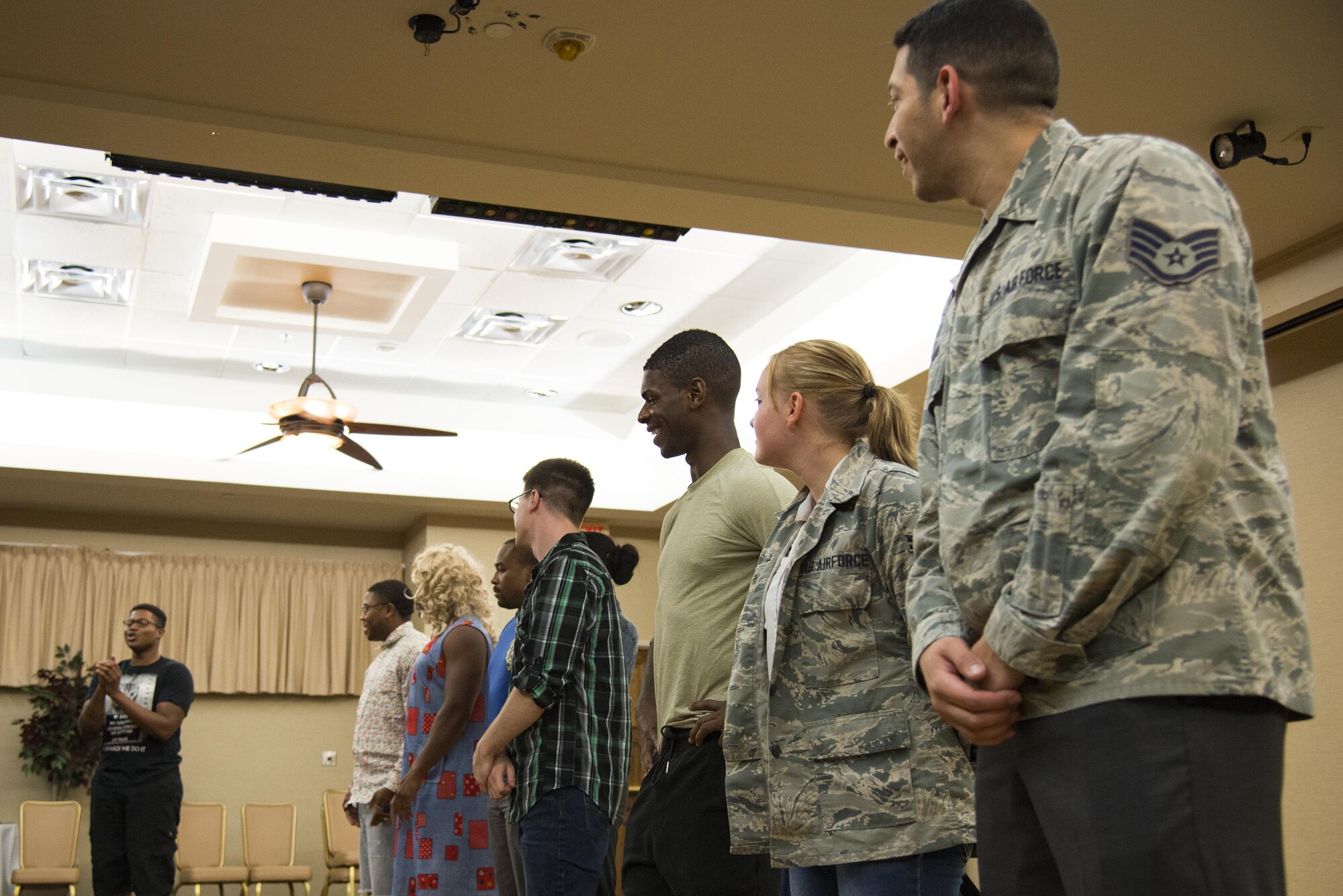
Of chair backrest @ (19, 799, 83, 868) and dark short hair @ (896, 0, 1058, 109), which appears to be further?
chair backrest @ (19, 799, 83, 868)

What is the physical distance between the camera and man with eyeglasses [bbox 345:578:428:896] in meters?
4.49

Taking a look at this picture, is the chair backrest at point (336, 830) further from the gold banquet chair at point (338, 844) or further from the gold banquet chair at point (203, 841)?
the gold banquet chair at point (203, 841)

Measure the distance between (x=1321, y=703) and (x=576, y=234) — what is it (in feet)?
13.3

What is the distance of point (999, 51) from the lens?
128cm

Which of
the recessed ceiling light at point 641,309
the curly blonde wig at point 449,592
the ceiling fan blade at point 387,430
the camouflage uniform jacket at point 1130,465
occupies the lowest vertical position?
the camouflage uniform jacket at point 1130,465

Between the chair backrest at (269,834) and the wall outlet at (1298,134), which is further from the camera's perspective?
the chair backrest at (269,834)

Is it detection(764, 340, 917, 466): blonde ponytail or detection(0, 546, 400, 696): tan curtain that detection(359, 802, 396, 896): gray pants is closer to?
detection(764, 340, 917, 466): blonde ponytail

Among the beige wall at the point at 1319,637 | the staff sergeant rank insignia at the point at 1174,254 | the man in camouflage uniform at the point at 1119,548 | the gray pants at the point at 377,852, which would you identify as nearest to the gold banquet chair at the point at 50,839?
the gray pants at the point at 377,852

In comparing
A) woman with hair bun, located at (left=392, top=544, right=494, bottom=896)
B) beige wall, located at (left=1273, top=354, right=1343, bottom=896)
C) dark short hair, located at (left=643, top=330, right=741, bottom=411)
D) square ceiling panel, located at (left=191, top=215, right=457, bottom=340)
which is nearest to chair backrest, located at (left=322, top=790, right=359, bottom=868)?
square ceiling panel, located at (left=191, top=215, right=457, bottom=340)

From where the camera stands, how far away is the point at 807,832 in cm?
174

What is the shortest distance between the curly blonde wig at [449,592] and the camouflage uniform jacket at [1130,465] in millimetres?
3360

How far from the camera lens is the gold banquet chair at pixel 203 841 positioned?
882 centimetres

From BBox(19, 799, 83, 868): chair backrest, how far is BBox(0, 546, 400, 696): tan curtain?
124 cm

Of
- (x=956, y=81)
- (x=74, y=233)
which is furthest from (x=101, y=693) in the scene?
(x=956, y=81)
